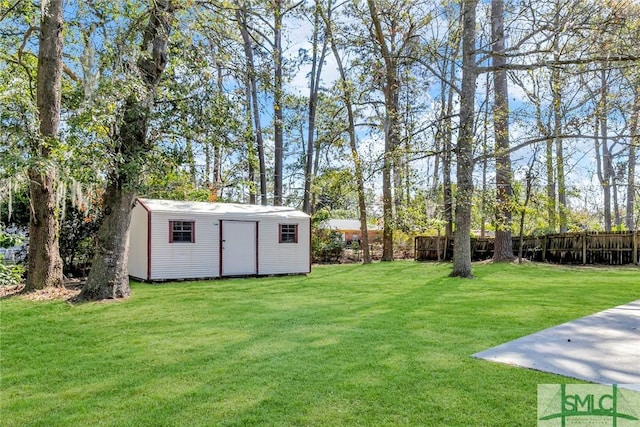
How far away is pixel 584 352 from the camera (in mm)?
3598

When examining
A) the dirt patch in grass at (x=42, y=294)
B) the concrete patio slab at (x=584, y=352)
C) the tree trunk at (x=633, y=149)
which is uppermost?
the tree trunk at (x=633, y=149)

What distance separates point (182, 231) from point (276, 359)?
7485mm

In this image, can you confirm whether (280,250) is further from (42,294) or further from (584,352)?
(584,352)

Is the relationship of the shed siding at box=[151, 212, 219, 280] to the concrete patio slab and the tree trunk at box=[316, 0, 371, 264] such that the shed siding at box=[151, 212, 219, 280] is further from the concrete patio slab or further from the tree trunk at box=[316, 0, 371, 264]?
the concrete patio slab

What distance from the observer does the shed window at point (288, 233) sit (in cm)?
1197

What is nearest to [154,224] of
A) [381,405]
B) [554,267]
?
[381,405]

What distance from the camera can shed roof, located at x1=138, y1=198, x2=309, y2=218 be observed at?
10281 mm

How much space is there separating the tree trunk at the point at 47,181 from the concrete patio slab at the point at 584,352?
7441 millimetres

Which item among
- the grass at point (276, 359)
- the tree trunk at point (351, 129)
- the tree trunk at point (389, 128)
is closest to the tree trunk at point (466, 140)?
the tree trunk at point (389, 128)

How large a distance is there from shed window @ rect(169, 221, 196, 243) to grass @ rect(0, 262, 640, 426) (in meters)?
3.13

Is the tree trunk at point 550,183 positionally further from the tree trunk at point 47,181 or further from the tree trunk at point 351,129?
the tree trunk at point 47,181

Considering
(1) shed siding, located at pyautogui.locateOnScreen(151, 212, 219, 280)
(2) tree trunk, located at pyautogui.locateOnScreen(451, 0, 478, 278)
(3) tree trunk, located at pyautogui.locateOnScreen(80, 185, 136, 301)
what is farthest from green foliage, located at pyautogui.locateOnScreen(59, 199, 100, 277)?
(2) tree trunk, located at pyautogui.locateOnScreen(451, 0, 478, 278)

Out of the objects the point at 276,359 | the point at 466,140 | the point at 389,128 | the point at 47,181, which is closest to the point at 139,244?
the point at 47,181

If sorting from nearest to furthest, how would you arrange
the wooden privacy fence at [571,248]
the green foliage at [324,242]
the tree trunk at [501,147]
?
the tree trunk at [501,147] < the wooden privacy fence at [571,248] < the green foliage at [324,242]
